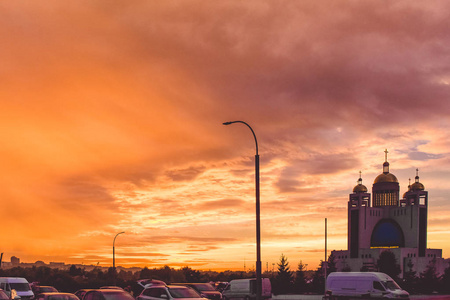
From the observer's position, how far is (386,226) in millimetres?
162000

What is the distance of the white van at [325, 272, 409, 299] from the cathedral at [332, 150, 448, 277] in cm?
11024

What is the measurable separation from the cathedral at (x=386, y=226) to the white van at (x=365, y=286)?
11024 cm

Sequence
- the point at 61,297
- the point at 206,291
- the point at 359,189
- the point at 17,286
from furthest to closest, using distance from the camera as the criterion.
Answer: the point at 359,189 → the point at 206,291 → the point at 17,286 → the point at 61,297

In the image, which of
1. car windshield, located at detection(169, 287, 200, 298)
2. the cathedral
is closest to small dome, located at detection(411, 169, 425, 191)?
the cathedral

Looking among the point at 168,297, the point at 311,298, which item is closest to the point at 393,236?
the point at 311,298

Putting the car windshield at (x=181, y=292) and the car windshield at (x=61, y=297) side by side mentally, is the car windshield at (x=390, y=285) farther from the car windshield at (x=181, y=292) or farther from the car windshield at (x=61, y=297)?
the car windshield at (x=61, y=297)

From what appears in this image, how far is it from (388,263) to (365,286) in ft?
335

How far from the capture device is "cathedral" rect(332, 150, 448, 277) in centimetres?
15162

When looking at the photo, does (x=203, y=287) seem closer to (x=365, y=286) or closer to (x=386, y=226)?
(x=365, y=286)

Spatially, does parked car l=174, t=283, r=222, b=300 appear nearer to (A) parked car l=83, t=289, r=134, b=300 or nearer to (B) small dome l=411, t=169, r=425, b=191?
(A) parked car l=83, t=289, r=134, b=300

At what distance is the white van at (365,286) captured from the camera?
1576 inches

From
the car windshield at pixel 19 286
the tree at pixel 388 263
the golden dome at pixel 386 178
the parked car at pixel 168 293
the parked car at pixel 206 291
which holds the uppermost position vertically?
the golden dome at pixel 386 178

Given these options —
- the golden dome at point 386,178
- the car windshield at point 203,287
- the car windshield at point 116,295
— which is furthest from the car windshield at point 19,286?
the golden dome at point 386,178

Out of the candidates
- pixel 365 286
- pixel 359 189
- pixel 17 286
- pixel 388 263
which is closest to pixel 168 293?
pixel 17 286
